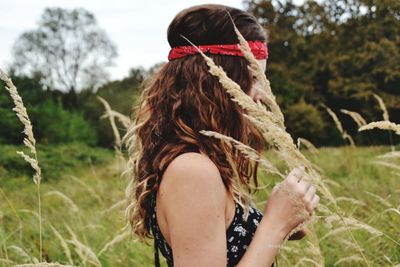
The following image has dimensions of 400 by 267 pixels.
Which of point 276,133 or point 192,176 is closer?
point 276,133

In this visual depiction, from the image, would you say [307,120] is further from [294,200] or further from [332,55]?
[294,200]

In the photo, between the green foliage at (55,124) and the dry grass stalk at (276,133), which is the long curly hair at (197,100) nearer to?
the dry grass stalk at (276,133)

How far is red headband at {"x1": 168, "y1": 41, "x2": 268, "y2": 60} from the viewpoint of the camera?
5.71 feet

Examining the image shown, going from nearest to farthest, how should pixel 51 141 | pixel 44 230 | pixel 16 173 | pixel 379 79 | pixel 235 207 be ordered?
pixel 235 207 < pixel 44 230 < pixel 16 173 < pixel 51 141 < pixel 379 79

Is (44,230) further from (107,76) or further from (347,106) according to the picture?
(107,76)

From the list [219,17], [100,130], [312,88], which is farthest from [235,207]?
[100,130]

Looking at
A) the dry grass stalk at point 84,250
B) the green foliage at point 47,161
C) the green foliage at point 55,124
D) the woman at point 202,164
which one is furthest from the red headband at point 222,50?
the green foliage at point 55,124

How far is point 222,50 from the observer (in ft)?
5.71

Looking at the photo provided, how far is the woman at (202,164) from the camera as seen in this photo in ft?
4.56

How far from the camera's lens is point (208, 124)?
170 cm

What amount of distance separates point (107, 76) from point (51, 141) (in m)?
19.6

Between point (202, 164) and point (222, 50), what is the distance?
0.49m

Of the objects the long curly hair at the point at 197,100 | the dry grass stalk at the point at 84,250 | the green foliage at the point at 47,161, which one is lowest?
the green foliage at the point at 47,161

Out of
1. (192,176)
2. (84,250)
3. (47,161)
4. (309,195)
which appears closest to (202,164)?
(192,176)
